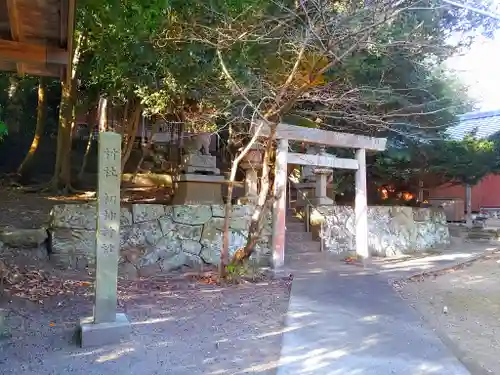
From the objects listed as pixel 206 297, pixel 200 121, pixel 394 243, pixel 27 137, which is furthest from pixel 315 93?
pixel 27 137

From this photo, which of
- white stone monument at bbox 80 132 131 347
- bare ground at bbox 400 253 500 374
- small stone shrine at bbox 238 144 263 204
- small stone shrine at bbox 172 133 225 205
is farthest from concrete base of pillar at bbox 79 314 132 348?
small stone shrine at bbox 238 144 263 204

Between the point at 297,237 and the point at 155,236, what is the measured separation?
3735mm

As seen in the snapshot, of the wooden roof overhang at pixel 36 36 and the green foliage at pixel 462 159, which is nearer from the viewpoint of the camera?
the wooden roof overhang at pixel 36 36

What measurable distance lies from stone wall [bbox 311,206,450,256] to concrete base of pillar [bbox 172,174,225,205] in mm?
2852

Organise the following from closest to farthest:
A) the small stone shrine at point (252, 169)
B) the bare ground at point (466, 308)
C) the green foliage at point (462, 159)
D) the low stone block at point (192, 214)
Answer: the bare ground at point (466, 308)
the low stone block at point (192, 214)
the small stone shrine at point (252, 169)
the green foliage at point (462, 159)

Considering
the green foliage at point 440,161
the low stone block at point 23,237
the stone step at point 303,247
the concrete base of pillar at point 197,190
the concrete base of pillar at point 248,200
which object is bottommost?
the stone step at point 303,247

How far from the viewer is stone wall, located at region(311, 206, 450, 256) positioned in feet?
35.2

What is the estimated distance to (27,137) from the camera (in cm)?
1368

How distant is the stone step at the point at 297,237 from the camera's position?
10.3 meters

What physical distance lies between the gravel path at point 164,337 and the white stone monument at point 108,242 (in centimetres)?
22

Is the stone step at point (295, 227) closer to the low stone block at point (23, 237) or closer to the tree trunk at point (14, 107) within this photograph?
the low stone block at point (23, 237)

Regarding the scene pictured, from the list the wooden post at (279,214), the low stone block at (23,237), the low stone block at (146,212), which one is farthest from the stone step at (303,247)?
the low stone block at (23,237)

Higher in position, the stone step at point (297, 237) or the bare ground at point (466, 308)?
the stone step at point (297, 237)

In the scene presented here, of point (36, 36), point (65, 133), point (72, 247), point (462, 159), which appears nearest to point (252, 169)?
point (65, 133)
